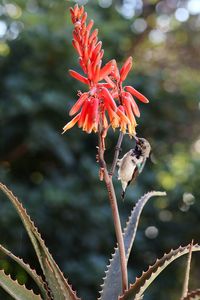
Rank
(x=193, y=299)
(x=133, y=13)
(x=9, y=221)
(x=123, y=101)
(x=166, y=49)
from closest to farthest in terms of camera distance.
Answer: (x=193, y=299) → (x=123, y=101) → (x=9, y=221) → (x=133, y=13) → (x=166, y=49)

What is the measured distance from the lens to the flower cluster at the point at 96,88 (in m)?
0.70

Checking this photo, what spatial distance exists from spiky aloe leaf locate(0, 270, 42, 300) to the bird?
0.20m

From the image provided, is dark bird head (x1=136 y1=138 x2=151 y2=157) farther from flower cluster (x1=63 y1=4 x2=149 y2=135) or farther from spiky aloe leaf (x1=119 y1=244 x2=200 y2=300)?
spiky aloe leaf (x1=119 y1=244 x2=200 y2=300)

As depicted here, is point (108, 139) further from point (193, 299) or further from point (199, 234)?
point (193, 299)

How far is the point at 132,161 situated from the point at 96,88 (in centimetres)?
12

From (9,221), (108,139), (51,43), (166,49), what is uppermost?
(166,49)

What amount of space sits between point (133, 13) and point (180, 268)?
5.29 feet

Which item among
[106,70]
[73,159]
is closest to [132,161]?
[106,70]

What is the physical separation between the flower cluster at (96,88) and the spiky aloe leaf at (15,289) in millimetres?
204

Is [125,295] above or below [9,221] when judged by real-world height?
below

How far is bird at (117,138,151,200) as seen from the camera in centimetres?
79

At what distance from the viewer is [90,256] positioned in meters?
2.97

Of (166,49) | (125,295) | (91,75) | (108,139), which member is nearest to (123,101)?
(91,75)

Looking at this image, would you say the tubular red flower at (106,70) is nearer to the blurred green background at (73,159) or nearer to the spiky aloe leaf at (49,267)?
the spiky aloe leaf at (49,267)
